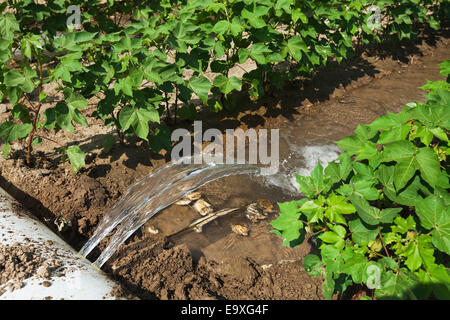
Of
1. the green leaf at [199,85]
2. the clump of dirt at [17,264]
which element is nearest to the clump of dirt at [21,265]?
the clump of dirt at [17,264]

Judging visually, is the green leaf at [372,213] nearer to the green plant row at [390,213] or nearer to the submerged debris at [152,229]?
the green plant row at [390,213]

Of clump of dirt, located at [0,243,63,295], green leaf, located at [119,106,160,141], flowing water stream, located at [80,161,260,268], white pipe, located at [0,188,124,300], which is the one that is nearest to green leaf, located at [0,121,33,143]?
white pipe, located at [0,188,124,300]

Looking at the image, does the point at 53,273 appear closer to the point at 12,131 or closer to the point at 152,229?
the point at 152,229

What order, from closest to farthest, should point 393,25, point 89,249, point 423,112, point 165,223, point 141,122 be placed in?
1. point 423,112
2. point 89,249
3. point 141,122
4. point 165,223
5. point 393,25

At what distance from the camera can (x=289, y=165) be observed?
10.9ft

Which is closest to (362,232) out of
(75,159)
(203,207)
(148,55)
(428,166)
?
(428,166)

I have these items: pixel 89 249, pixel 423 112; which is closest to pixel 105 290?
pixel 89 249

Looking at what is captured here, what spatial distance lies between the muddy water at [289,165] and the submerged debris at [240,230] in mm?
25

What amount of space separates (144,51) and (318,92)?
2.14 metres

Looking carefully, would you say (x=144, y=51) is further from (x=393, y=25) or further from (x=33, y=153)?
(x=393, y=25)

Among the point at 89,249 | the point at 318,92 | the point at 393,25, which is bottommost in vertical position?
the point at 89,249

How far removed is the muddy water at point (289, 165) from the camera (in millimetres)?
2588

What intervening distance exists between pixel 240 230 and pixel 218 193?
448mm

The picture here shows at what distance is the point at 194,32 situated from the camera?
2.97 m
